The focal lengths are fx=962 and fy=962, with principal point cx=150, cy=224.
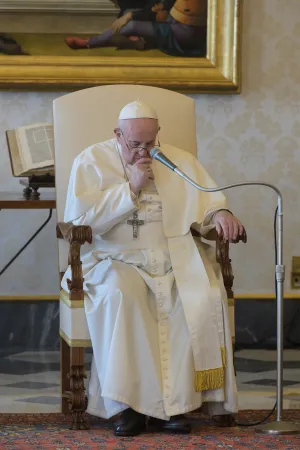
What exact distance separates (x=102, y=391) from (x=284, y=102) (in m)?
2.80

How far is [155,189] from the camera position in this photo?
448 centimetres

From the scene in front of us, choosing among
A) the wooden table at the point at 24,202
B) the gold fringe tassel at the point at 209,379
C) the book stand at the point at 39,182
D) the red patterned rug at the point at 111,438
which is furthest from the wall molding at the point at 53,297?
the gold fringe tassel at the point at 209,379

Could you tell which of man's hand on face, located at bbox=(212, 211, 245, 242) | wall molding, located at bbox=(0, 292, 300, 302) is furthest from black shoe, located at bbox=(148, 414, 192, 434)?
wall molding, located at bbox=(0, 292, 300, 302)

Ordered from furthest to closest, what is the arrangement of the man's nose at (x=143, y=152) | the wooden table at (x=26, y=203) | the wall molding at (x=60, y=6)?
1. the wall molding at (x=60, y=6)
2. the wooden table at (x=26, y=203)
3. the man's nose at (x=143, y=152)

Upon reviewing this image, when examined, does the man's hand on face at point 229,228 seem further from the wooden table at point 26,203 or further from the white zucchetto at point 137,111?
the wooden table at point 26,203

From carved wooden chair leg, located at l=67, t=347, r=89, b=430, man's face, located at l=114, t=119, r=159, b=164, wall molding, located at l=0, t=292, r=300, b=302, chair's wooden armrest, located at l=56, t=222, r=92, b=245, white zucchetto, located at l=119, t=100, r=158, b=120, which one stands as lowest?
carved wooden chair leg, located at l=67, t=347, r=89, b=430

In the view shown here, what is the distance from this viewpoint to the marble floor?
15.2 feet

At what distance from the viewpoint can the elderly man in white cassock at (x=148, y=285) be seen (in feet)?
12.8

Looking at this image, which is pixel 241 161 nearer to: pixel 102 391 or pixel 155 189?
pixel 155 189

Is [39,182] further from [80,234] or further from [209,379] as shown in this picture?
[209,379]

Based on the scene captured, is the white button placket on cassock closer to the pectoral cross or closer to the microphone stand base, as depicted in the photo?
the pectoral cross

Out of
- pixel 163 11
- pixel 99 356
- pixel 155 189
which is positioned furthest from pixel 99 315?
pixel 163 11

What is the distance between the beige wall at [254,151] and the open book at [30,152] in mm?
1023

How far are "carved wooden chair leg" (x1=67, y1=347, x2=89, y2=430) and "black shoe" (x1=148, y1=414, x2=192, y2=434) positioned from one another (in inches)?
12.2
